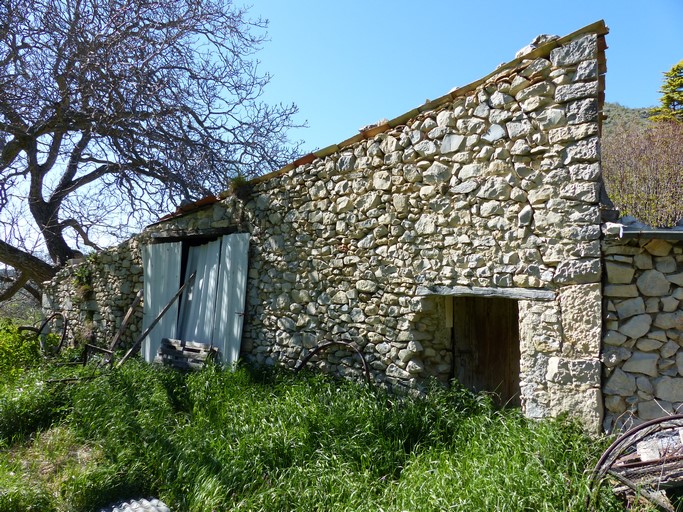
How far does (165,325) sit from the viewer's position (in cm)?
826

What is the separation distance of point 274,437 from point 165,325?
13.1 feet

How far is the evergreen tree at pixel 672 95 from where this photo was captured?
50.0 feet

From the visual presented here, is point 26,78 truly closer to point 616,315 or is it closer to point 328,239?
point 328,239

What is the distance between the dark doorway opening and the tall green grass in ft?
2.52

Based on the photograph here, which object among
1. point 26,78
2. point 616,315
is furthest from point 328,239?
point 26,78

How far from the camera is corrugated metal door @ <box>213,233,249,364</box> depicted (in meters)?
Result: 7.25

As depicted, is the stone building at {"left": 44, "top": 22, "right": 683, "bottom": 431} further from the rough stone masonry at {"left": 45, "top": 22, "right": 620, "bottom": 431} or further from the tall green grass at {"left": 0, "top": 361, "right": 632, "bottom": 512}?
the tall green grass at {"left": 0, "top": 361, "right": 632, "bottom": 512}

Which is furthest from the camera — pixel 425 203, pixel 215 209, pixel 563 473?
pixel 215 209

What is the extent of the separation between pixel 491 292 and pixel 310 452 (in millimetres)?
2194

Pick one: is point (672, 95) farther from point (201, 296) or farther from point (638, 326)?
point (201, 296)

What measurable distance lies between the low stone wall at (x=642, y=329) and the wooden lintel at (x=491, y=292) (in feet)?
1.63

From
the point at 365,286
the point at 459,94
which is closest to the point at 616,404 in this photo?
the point at 365,286

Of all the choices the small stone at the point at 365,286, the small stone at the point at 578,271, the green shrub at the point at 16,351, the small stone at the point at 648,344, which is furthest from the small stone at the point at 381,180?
the green shrub at the point at 16,351

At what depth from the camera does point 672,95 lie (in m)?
15.4
